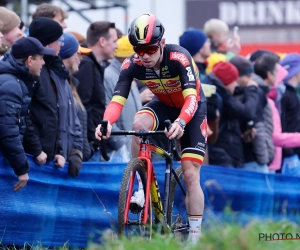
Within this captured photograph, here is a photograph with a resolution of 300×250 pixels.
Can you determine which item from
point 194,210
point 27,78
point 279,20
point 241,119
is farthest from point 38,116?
point 279,20

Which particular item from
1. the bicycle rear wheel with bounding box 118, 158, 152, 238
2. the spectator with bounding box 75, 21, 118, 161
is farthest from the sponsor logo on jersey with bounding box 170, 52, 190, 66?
the spectator with bounding box 75, 21, 118, 161

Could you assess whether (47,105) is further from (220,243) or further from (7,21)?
(220,243)

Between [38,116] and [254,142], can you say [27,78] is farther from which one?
[254,142]

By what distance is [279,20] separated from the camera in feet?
184

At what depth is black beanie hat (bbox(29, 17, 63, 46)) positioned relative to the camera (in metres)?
9.66

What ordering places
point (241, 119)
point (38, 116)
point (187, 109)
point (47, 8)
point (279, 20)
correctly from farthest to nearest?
point (279, 20) < point (241, 119) < point (47, 8) < point (38, 116) < point (187, 109)

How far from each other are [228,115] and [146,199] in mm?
3991

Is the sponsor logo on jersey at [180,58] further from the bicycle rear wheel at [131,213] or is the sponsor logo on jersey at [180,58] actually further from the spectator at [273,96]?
the spectator at [273,96]

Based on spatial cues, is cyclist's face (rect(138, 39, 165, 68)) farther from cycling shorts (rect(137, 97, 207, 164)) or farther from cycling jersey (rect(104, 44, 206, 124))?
cycling shorts (rect(137, 97, 207, 164))

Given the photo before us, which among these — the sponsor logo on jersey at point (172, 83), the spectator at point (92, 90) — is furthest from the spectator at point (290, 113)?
the sponsor logo on jersey at point (172, 83)

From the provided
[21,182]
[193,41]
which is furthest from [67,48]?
[193,41]

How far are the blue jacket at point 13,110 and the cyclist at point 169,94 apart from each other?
83 centimetres

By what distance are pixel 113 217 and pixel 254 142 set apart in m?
3.09

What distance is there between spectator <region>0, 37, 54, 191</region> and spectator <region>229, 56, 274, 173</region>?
428 cm
